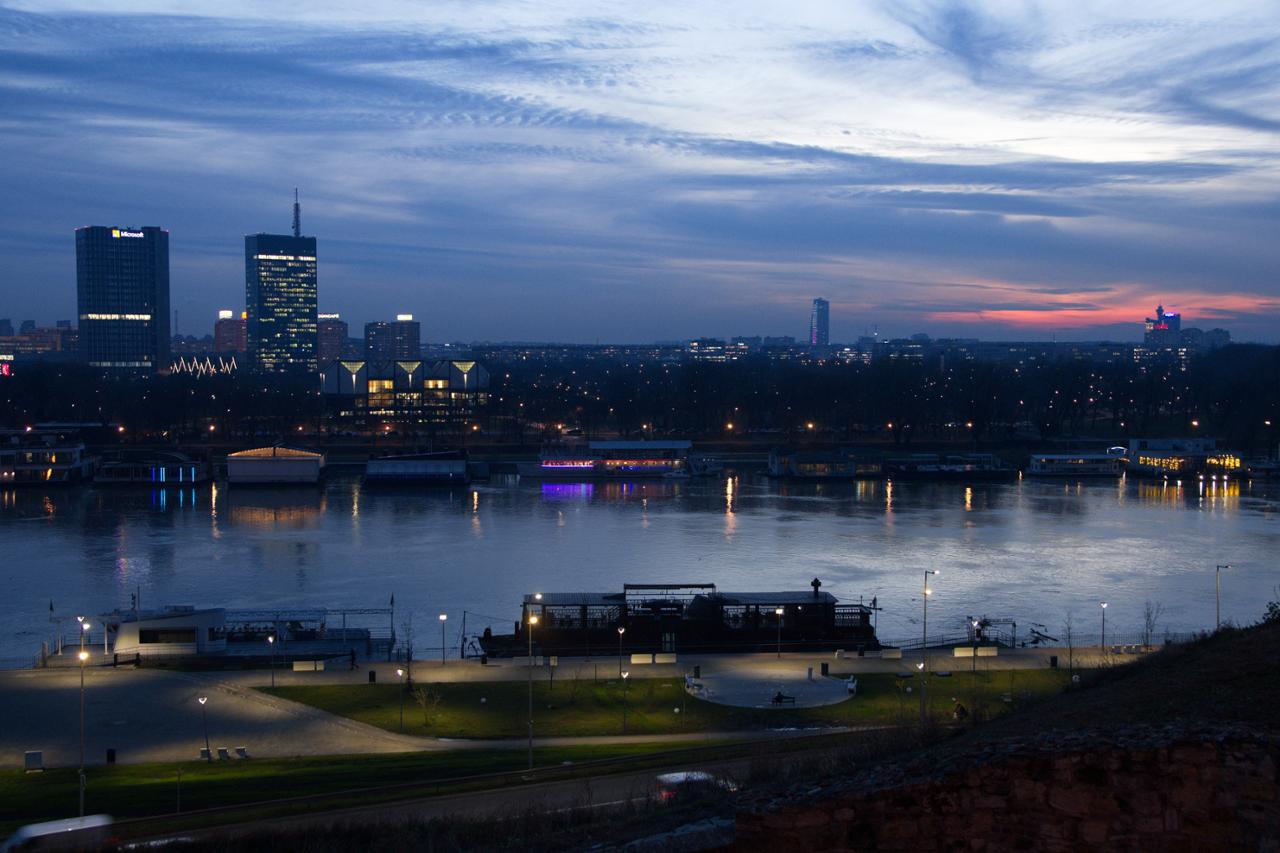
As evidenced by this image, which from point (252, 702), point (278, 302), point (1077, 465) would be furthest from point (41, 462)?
point (278, 302)

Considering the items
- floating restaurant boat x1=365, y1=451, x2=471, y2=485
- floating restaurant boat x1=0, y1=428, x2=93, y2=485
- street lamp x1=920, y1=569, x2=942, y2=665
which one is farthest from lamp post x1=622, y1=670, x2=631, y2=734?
floating restaurant boat x1=0, y1=428, x2=93, y2=485

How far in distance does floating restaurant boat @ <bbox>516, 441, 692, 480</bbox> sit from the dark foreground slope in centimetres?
2503

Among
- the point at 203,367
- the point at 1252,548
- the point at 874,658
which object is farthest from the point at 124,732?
the point at 203,367

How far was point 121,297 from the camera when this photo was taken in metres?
88.7

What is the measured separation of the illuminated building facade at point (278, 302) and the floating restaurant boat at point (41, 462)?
67.7m

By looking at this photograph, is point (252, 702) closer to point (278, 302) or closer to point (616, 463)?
point (616, 463)

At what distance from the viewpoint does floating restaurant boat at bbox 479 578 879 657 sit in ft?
38.8

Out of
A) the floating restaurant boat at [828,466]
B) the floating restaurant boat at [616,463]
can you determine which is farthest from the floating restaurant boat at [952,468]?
the floating restaurant boat at [616,463]

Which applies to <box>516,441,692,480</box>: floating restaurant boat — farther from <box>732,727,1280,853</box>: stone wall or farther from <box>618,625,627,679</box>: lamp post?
<box>732,727,1280,853</box>: stone wall

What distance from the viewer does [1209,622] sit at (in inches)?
507

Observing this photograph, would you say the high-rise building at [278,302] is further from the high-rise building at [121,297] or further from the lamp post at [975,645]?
the lamp post at [975,645]

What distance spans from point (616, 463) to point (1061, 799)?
25.9 meters

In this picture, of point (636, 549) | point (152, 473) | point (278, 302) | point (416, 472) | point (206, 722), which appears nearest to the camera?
point (206, 722)

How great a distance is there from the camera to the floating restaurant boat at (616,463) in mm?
29500
